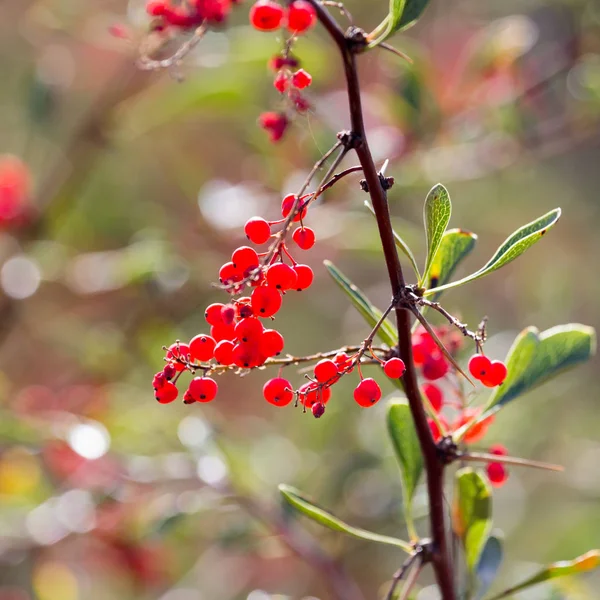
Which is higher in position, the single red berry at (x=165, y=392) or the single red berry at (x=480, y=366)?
the single red berry at (x=165, y=392)

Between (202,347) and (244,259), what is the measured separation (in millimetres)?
116

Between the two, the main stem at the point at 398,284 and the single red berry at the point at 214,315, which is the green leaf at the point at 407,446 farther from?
the single red berry at the point at 214,315

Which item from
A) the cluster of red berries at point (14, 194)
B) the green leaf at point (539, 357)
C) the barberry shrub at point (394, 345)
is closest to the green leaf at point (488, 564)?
the barberry shrub at point (394, 345)

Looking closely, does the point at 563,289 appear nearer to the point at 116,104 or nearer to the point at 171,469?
the point at 171,469

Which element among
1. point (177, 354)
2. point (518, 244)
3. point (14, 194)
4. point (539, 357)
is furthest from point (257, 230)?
point (14, 194)

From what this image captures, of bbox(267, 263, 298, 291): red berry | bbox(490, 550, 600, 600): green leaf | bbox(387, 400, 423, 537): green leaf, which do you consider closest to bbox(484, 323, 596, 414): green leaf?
bbox(387, 400, 423, 537): green leaf

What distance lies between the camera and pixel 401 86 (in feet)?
6.64

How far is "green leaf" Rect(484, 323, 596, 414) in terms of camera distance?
89 centimetres

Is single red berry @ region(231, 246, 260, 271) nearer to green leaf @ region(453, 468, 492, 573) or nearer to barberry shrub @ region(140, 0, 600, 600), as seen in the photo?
barberry shrub @ region(140, 0, 600, 600)

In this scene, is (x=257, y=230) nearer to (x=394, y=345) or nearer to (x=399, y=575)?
(x=394, y=345)

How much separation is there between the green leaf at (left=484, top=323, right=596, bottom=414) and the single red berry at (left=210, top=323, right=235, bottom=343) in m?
0.33

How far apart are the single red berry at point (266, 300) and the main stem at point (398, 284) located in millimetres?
121

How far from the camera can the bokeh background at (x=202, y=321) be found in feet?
5.78

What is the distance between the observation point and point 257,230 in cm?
80
